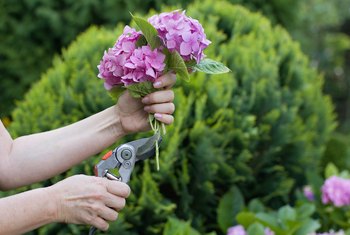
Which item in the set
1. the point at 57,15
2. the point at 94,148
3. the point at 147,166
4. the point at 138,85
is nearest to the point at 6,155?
the point at 94,148

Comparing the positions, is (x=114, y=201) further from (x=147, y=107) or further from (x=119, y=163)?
(x=147, y=107)

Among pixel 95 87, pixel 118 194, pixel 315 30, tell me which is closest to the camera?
pixel 118 194

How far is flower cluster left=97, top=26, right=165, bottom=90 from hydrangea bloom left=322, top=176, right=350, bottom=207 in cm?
182

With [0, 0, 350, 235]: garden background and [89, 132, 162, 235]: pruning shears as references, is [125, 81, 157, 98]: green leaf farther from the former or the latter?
[0, 0, 350, 235]: garden background

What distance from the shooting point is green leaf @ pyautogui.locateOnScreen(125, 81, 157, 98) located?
6.24 feet

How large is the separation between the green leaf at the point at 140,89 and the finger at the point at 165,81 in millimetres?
20

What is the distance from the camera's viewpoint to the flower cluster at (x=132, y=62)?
1863 mm

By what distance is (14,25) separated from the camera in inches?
223

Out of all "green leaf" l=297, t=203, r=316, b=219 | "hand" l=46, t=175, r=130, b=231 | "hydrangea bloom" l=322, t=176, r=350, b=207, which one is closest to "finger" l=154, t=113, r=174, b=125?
"hand" l=46, t=175, r=130, b=231

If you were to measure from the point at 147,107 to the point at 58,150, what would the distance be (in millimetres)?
376

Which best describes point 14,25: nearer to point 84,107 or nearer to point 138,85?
point 84,107

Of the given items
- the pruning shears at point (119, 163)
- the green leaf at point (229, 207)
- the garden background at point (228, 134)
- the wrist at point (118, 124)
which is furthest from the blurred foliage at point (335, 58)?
the pruning shears at point (119, 163)

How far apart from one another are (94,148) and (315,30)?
959 centimetres

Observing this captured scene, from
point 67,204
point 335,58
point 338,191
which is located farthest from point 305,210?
point 335,58
